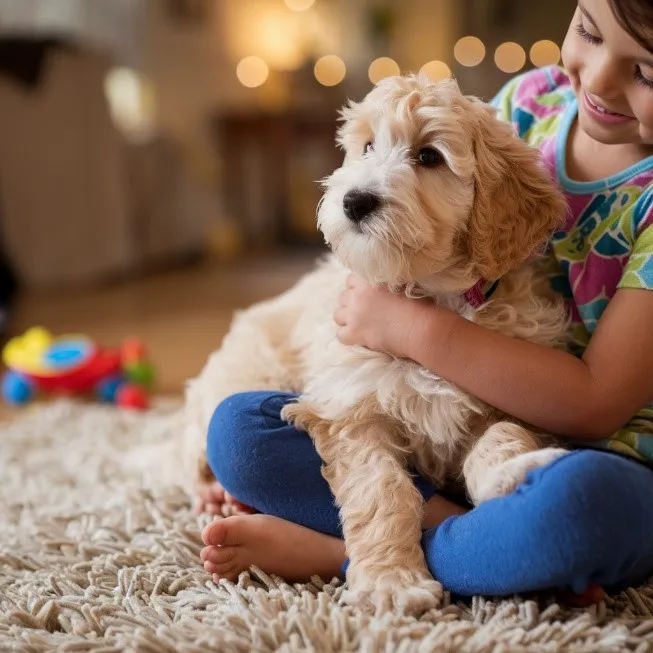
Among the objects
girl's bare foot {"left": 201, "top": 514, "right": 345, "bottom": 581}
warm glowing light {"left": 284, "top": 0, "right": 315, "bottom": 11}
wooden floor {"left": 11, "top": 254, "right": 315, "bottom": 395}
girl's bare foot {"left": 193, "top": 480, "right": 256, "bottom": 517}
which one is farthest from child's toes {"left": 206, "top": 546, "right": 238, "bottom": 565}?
warm glowing light {"left": 284, "top": 0, "right": 315, "bottom": 11}

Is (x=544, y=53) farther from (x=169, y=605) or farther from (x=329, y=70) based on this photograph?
(x=169, y=605)

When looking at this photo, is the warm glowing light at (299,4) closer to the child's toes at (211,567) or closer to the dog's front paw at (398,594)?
the child's toes at (211,567)

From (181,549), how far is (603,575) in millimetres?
809

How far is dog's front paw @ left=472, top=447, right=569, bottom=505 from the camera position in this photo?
1293mm

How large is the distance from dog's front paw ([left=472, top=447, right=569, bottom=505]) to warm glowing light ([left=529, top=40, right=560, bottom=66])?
623cm

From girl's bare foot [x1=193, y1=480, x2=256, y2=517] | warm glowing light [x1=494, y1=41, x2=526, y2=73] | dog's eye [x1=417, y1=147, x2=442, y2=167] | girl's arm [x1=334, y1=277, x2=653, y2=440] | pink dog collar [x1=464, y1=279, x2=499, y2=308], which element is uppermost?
warm glowing light [x1=494, y1=41, x2=526, y2=73]

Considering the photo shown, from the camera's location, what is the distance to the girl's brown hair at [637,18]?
4.34 ft

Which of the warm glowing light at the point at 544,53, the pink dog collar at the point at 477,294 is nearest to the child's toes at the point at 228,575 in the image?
the pink dog collar at the point at 477,294

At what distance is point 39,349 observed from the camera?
3.20m

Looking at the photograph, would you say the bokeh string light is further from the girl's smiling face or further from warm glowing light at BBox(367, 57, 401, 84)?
the girl's smiling face

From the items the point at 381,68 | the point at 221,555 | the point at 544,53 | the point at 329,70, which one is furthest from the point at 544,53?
the point at 221,555

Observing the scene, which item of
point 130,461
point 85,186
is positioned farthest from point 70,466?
point 85,186

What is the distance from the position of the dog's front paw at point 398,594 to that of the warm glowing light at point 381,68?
21.2 feet

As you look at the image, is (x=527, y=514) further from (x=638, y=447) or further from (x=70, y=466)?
(x=70, y=466)
